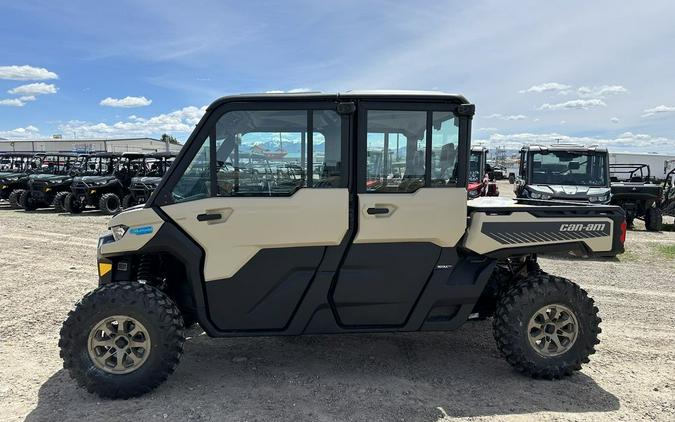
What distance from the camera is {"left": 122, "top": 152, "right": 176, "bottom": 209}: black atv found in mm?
15508

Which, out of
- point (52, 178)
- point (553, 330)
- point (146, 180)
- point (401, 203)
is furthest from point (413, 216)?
point (52, 178)

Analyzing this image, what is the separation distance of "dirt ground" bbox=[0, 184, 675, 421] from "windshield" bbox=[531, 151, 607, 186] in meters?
5.60

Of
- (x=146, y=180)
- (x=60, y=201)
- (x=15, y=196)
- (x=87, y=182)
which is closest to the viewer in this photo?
(x=146, y=180)

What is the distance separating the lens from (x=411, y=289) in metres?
3.80

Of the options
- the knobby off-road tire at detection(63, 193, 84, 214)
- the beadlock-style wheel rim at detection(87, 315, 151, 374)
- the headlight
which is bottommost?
the beadlock-style wheel rim at detection(87, 315, 151, 374)

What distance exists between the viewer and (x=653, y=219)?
13.1 meters

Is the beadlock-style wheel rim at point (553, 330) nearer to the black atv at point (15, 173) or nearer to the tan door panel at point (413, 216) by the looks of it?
the tan door panel at point (413, 216)

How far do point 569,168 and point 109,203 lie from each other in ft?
45.4

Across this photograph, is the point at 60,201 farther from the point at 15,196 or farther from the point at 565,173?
the point at 565,173

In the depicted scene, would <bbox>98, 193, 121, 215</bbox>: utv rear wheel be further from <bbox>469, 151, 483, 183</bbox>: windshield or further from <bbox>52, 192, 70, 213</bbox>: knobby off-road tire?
<bbox>469, 151, 483, 183</bbox>: windshield

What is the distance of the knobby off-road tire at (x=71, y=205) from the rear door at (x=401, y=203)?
1530cm

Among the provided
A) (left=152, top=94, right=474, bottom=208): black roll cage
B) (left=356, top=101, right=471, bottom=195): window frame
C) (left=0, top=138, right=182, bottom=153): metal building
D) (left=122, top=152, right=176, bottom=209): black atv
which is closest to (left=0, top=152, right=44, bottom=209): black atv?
(left=122, top=152, right=176, bottom=209): black atv

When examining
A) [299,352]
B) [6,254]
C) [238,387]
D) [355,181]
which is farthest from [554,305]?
[6,254]

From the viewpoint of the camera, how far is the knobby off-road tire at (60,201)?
16625 millimetres
